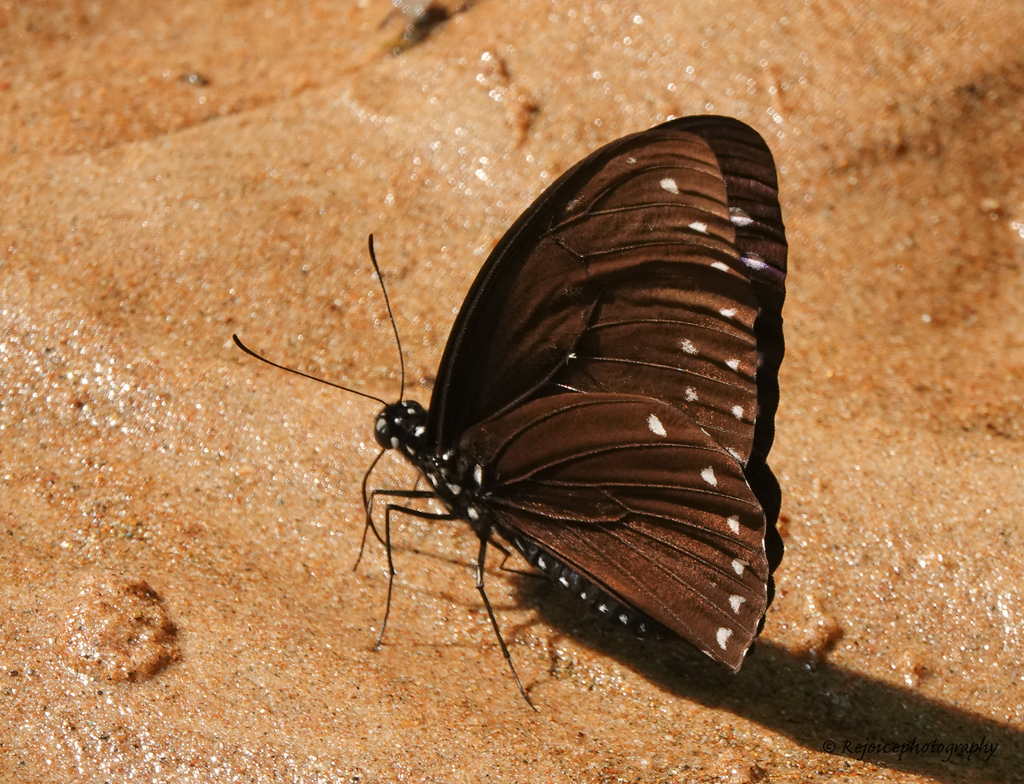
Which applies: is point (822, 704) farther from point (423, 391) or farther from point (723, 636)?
point (423, 391)

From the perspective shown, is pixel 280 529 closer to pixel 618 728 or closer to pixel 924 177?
pixel 618 728

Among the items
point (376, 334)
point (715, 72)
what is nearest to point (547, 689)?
point (376, 334)

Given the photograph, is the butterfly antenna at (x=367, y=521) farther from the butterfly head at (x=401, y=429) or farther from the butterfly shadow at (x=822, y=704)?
the butterfly shadow at (x=822, y=704)

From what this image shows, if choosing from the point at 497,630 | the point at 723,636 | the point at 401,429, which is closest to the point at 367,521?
the point at 401,429

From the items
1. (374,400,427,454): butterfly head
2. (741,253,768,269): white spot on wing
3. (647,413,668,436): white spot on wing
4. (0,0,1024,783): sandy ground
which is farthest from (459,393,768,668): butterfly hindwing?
(741,253,768,269): white spot on wing

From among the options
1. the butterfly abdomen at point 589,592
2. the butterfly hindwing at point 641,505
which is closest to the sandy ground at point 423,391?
the butterfly abdomen at point 589,592

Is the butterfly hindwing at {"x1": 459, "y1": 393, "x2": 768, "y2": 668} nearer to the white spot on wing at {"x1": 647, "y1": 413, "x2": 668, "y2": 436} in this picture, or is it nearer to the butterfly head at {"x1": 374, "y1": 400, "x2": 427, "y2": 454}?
the white spot on wing at {"x1": 647, "y1": 413, "x2": 668, "y2": 436}

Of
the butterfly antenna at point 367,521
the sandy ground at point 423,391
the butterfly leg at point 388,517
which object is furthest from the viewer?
the butterfly antenna at point 367,521

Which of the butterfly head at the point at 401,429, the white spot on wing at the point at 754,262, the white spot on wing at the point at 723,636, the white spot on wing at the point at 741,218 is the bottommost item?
the butterfly head at the point at 401,429
